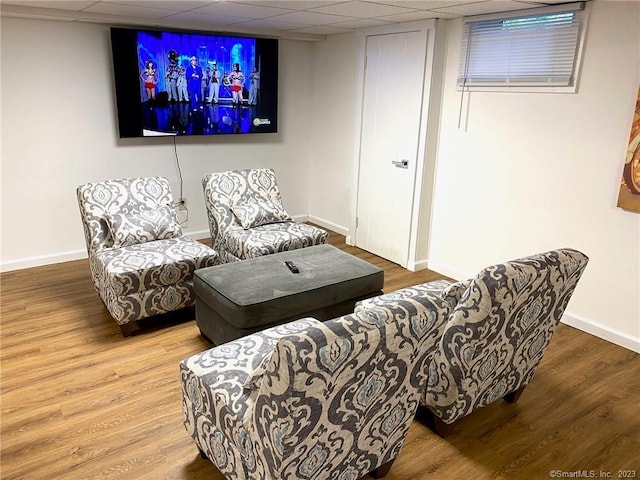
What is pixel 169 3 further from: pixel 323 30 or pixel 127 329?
pixel 127 329

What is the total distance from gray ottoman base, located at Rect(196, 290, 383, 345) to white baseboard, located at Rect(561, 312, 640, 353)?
4.69ft

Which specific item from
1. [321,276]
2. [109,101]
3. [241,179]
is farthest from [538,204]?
[109,101]

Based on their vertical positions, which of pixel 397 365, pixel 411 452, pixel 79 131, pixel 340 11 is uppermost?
pixel 340 11

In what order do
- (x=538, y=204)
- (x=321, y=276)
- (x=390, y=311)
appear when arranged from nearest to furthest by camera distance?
(x=390, y=311) → (x=321, y=276) → (x=538, y=204)

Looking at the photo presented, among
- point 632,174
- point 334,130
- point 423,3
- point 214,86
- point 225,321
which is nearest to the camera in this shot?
point 225,321

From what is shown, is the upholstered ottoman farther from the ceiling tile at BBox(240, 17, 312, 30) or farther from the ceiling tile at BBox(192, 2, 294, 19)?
the ceiling tile at BBox(240, 17, 312, 30)

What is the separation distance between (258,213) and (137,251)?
107 cm

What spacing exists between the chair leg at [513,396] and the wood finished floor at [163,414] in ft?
0.09

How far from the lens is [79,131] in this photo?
4.21 metres

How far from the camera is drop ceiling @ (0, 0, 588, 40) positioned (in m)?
3.21

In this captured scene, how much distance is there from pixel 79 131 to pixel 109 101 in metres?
0.37

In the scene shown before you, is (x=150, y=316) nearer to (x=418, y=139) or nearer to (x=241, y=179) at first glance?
(x=241, y=179)

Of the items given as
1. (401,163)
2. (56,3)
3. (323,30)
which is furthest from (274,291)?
(323,30)

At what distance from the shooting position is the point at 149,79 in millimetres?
4289
